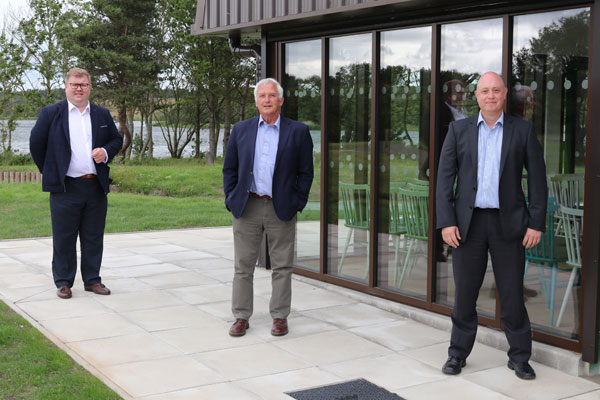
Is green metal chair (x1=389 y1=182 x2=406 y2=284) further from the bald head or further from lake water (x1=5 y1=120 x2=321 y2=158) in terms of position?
the bald head

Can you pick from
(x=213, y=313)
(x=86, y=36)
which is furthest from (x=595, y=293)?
(x=86, y=36)

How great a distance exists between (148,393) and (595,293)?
2616 millimetres

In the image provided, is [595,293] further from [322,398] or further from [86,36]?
[86,36]

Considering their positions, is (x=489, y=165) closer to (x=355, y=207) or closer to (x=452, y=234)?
(x=452, y=234)

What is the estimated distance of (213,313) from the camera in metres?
5.66

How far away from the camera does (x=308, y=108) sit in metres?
6.81

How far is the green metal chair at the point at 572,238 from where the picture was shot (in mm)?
4445

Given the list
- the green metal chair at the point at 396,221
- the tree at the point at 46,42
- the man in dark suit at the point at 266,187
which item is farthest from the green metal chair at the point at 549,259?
the tree at the point at 46,42

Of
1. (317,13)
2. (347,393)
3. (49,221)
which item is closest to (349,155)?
(317,13)

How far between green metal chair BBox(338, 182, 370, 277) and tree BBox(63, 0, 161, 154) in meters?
21.1

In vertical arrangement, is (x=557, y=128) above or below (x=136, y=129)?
below

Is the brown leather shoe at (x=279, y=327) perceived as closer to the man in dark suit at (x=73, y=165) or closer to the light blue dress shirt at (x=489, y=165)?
the light blue dress shirt at (x=489, y=165)

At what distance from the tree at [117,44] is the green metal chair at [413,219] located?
21.8m

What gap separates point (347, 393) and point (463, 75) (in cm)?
252
